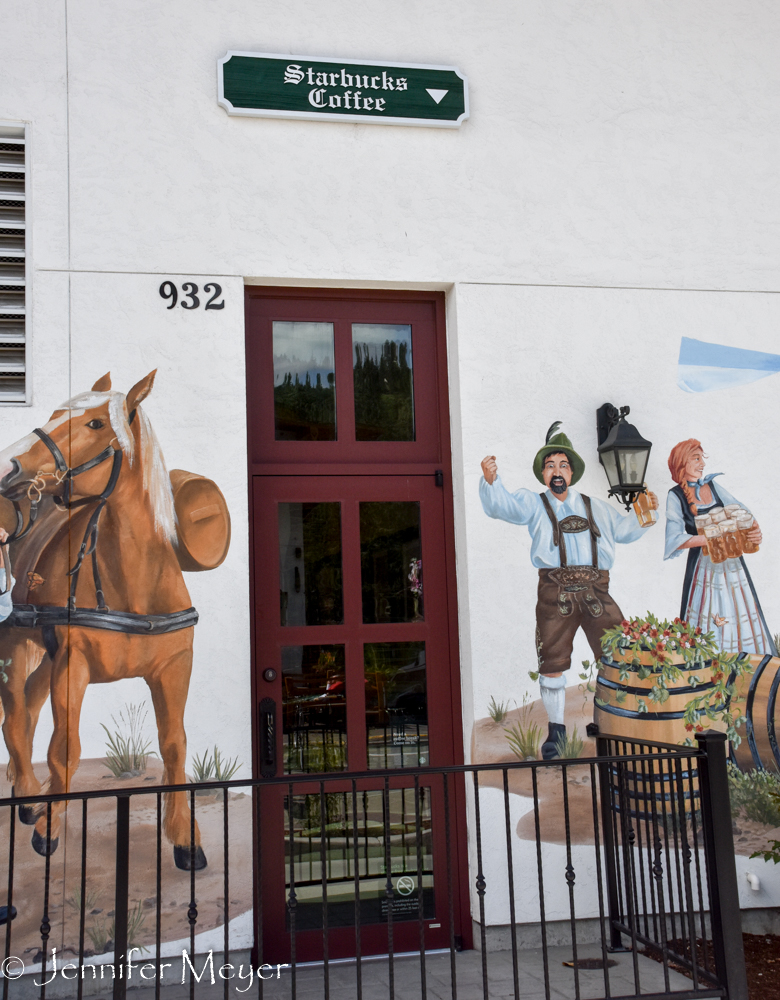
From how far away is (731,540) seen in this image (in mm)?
4492

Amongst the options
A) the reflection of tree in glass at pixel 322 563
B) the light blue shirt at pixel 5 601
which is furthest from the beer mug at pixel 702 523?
the light blue shirt at pixel 5 601

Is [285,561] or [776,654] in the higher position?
[285,561]

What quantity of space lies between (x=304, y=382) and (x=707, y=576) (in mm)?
2148

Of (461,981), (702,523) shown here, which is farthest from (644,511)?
(461,981)

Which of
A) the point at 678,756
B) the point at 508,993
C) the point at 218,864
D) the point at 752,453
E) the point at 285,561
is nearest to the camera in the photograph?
the point at 678,756

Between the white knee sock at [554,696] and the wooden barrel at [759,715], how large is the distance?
868mm

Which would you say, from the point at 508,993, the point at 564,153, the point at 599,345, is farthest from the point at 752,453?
the point at 508,993

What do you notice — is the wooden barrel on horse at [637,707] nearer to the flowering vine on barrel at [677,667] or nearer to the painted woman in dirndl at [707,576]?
the flowering vine on barrel at [677,667]

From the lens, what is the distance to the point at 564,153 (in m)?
4.58

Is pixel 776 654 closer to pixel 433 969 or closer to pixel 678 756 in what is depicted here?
pixel 678 756

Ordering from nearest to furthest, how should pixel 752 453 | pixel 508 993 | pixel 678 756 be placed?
pixel 678 756 → pixel 508 993 → pixel 752 453

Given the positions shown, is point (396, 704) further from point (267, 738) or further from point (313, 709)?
point (267, 738)

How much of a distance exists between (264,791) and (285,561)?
1015mm

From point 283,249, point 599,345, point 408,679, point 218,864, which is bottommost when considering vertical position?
point 218,864
